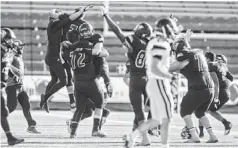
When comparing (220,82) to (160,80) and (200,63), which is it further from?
(160,80)

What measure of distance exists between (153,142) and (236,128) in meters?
4.56

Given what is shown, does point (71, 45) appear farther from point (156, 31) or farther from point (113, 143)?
point (156, 31)

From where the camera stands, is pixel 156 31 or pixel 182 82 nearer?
pixel 156 31

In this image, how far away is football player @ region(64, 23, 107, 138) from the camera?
9.22 metres

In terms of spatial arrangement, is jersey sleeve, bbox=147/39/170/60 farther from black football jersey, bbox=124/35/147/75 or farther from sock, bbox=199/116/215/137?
sock, bbox=199/116/215/137

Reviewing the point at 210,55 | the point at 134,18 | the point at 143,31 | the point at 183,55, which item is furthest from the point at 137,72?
the point at 134,18

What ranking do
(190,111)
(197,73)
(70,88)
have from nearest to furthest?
(190,111) < (197,73) < (70,88)

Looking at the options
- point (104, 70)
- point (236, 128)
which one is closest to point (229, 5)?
point (236, 128)

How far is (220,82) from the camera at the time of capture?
1132 cm

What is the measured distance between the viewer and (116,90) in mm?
20375

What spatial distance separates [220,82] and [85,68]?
3.02 metres

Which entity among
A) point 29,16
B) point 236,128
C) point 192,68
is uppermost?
point 29,16

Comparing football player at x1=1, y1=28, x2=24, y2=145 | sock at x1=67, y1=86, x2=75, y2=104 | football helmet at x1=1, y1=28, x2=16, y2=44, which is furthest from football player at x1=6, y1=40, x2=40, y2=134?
sock at x1=67, y1=86, x2=75, y2=104

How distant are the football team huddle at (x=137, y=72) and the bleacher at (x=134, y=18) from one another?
39.7 ft
